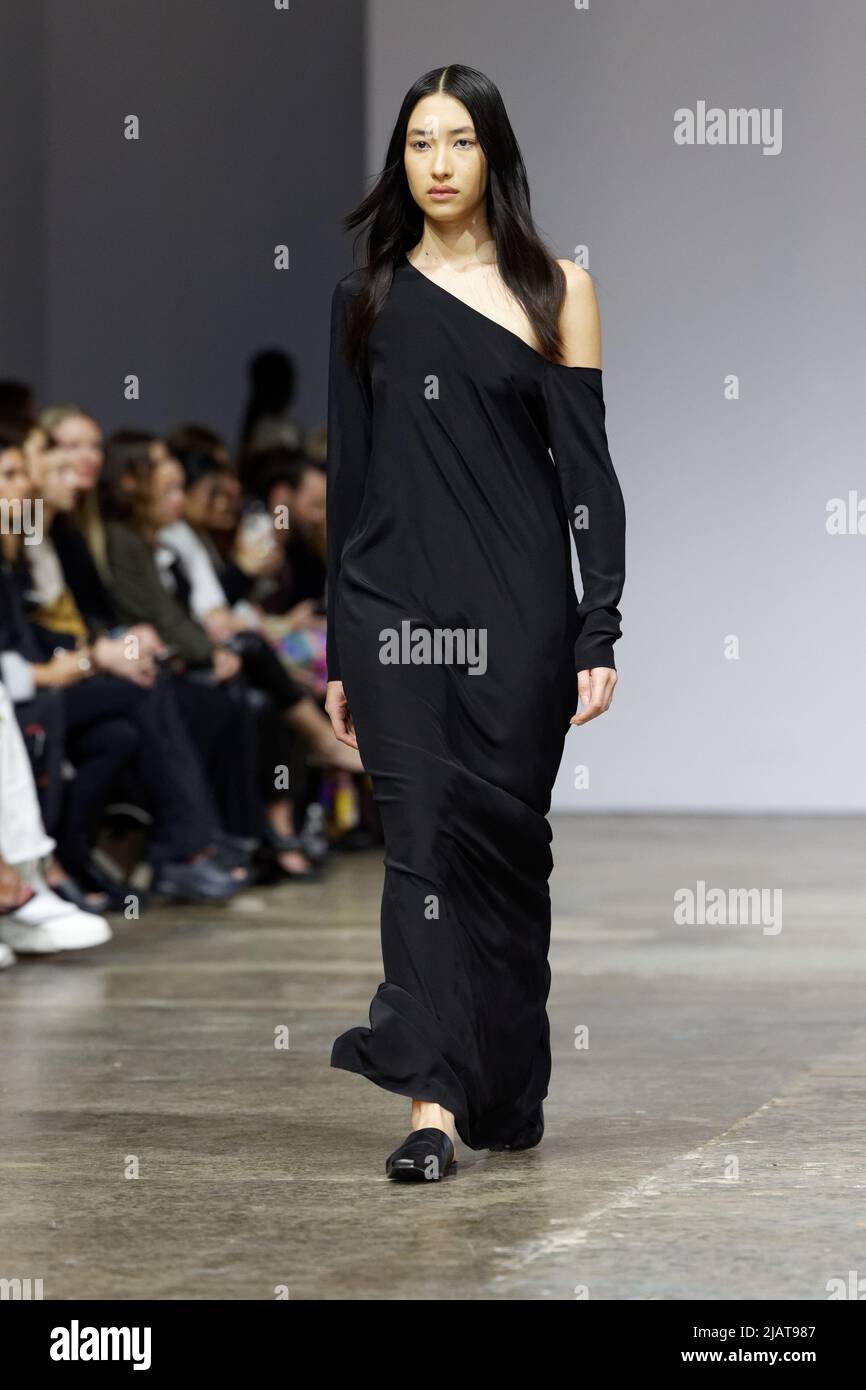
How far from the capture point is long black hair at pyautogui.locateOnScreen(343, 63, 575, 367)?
2.78 m

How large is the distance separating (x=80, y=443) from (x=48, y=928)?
1.31m

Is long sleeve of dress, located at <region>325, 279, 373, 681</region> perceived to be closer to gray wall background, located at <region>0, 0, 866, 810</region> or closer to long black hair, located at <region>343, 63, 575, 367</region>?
long black hair, located at <region>343, 63, 575, 367</region>

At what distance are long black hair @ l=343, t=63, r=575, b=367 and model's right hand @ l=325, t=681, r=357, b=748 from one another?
17.5 inches

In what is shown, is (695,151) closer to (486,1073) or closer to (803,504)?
(803,504)

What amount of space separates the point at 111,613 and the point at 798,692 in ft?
11.6

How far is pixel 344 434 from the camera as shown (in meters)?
2.89

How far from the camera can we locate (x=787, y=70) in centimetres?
830

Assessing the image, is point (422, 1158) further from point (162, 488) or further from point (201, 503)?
point (201, 503)

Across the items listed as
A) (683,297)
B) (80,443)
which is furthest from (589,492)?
(683,297)

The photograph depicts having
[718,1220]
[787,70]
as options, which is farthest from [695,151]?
[718,1220]

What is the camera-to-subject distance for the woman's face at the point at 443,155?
9.08 feet

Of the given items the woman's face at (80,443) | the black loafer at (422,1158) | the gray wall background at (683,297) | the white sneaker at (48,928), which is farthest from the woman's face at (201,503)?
the black loafer at (422,1158)

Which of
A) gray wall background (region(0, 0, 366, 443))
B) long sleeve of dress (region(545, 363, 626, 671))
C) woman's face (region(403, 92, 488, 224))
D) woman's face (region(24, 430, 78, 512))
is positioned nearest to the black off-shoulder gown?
long sleeve of dress (region(545, 363, 626, 671))

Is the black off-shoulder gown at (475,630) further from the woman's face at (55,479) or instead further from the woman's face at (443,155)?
the woman's face at (55,479)
